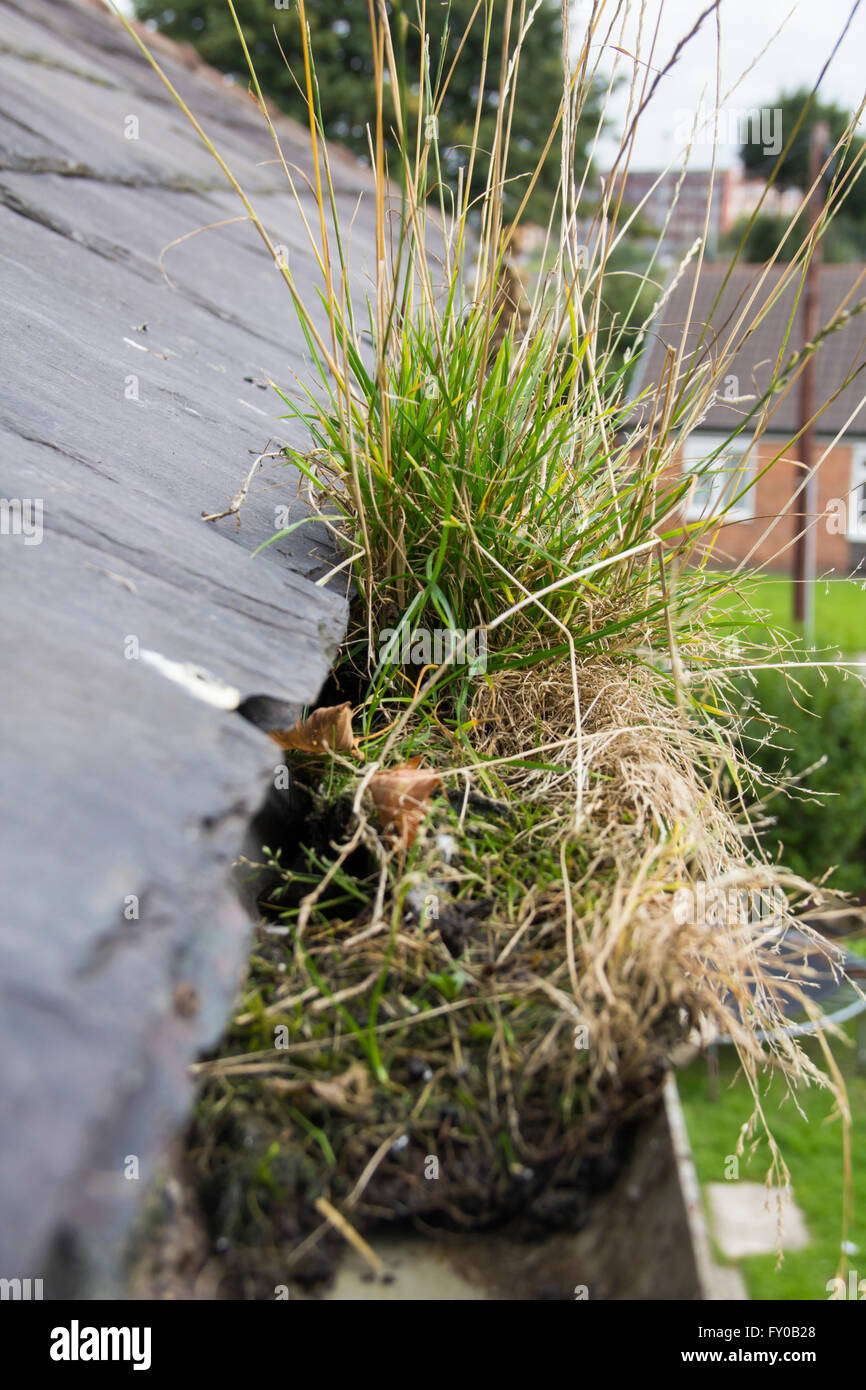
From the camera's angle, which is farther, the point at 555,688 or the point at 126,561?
the point at 555,688

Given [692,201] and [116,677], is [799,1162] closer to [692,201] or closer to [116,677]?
[116,677]

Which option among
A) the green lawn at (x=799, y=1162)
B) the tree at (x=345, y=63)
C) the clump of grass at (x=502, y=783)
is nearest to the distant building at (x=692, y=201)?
the clump of grass at (x=502, y=783)

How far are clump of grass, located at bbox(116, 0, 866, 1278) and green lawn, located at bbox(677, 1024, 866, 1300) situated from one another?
3.44 m

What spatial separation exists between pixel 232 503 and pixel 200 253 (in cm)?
163

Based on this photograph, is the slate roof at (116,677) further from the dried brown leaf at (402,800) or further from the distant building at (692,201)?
the distant building at (692,201)

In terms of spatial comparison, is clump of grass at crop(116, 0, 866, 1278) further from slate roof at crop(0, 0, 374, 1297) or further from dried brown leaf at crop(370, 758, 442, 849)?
slate roof at crop(0, 0, 374, 1297)

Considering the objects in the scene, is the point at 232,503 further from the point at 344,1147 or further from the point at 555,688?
the point at 344,1147

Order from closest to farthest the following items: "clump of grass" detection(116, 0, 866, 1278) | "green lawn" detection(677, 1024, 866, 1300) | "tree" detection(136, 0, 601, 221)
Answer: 1. "clump of grass" detection(116, 0, 866, 1278)
2. "green lawn" detection(677, 1024, 866, 1300)
3. "tree" detection(136, 0, 601, 221)

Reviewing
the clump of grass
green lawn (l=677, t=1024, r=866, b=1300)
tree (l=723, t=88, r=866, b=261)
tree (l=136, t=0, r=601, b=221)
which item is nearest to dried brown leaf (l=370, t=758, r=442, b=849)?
the clump of grass

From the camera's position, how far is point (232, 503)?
1259 mm

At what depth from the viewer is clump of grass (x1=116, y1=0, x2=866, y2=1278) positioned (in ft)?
2.69

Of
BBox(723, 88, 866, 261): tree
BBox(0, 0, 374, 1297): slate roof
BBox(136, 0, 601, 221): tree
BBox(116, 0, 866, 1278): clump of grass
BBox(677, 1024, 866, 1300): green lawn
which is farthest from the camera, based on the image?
BBox(723, 88, 866, 261): tree
